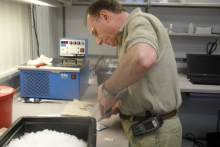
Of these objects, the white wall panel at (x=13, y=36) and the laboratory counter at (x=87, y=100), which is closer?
the laboratory counter at (x=87, y=100)

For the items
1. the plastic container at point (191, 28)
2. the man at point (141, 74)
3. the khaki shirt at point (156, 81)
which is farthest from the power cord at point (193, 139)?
the khaki shirt at point (156, 81)

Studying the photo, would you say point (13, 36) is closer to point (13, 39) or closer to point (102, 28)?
point (13, 39)

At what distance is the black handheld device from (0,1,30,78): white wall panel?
1.02 metres

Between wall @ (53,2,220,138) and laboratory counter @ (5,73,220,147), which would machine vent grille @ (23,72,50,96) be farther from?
wall @ (53,2,220,138)

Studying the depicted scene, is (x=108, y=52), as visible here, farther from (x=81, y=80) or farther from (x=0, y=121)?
(x=0, y=121)

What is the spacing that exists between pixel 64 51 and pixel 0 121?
2.43 feet

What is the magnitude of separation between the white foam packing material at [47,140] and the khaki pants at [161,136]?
0.98 feet

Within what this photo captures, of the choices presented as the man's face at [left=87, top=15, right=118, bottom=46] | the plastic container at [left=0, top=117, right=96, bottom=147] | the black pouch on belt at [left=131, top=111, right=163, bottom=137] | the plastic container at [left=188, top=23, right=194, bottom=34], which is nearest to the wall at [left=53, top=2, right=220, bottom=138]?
the plastic container at [left=188, top=23, right=194, bottom=34]

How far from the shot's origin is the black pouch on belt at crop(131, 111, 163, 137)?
1061mm

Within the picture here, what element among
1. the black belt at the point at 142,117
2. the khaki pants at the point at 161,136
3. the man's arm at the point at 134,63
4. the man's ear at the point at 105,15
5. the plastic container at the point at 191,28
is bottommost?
the khaki pants at the point at 161,136

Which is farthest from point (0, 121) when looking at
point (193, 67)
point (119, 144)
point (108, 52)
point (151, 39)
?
point (193, 67)

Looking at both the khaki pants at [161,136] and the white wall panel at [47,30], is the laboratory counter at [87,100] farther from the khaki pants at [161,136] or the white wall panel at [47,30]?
the white wall panel at [47,30]

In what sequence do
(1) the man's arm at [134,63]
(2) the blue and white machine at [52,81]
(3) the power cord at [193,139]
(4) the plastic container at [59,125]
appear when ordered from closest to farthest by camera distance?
(1) the man's arm at [134,63] → (4) the plastic container at [59,125] → (2) the blue and white machine at [52,81] → (3) the power cord at [193,139]

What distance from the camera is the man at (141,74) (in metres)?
0.90
